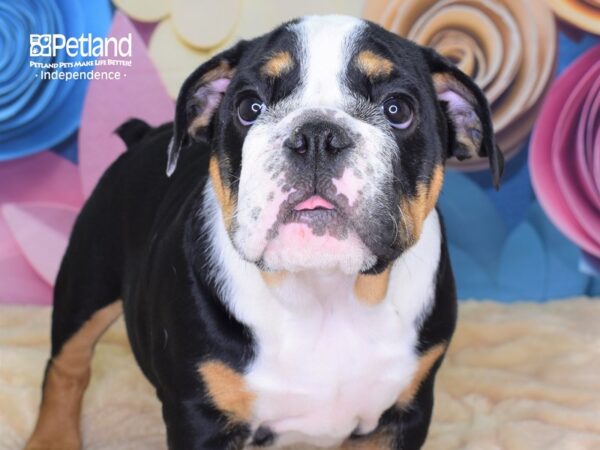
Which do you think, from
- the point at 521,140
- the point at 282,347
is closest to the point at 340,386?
the point at 282,347

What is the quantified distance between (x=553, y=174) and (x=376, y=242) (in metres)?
2.02

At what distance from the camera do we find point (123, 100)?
12.0ft

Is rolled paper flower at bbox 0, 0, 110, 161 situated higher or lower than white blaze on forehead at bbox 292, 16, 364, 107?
lower

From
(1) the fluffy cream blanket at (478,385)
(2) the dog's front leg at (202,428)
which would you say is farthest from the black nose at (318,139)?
(1) the fluffy cream blanket at (478,385)

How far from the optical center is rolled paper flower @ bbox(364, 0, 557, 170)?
11.7 ft

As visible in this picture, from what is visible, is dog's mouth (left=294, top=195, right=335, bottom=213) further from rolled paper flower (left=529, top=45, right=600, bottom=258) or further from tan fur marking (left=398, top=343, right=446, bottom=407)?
rolled paper flower (left=529, top=45, right=600, bottom=258)

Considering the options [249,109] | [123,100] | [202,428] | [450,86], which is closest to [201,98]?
[249,109]

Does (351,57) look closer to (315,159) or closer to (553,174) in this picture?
(315,159)

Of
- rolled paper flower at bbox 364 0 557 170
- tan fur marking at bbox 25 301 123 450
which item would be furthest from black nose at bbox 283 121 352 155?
rolled paper flower at bbox 364 0 557 170

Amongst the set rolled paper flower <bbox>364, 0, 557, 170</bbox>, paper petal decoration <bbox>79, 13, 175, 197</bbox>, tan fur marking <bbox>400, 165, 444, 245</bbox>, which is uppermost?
tan fur marking <bbox>400, 165, 444, 245</bbox>

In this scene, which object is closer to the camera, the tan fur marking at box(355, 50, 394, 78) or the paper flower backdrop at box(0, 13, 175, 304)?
the tan fur marking at box(355, 50, 394, 78)

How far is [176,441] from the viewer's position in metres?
2.17

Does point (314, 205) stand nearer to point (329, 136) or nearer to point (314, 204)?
point (314, 204)

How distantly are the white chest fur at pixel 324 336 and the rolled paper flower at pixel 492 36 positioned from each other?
1.54 metres
